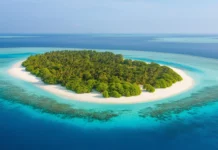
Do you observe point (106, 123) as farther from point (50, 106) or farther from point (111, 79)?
point (111, 79)

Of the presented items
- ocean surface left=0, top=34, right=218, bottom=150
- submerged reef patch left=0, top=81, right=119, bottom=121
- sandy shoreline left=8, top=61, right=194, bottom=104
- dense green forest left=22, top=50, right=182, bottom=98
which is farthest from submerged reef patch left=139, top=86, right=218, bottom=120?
dense green forest left=22, top=50, right=182, bottom=98

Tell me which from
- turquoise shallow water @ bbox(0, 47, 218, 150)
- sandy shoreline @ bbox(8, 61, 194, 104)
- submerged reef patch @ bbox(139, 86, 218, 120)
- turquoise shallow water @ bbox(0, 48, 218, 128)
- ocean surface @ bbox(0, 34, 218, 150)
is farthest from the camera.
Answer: sandy shoreline @ bbox(8, 61, 194, 104)

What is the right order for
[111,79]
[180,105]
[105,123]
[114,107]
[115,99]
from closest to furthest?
[105,123] < [114,107] < [180,105] < [115,99] < [111,79]

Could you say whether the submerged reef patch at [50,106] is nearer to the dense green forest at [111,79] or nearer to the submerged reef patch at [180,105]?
the submerged reef patch at [180,105]

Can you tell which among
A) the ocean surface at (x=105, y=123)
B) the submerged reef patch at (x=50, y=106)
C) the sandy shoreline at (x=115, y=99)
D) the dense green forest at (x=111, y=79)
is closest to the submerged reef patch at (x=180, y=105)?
the ocean surface at (x=105, y=123)

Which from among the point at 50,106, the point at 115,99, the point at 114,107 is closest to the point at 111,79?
the point at 115,99

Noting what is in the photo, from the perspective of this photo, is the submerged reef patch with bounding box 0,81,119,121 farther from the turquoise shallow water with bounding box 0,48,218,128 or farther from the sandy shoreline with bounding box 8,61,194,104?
the sandy shoreline with bounding box 8,61,194,104

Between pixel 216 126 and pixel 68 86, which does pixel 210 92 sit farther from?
pixel 68 86

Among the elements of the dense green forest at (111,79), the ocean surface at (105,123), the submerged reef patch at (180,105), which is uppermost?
the dense green forest at (111,79)

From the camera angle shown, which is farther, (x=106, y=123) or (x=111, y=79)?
(x=111, y=79)

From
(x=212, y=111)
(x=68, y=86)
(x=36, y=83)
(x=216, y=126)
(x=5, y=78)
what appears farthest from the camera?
(x=5, y=78)

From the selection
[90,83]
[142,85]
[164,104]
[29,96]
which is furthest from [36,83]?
[164,104]
